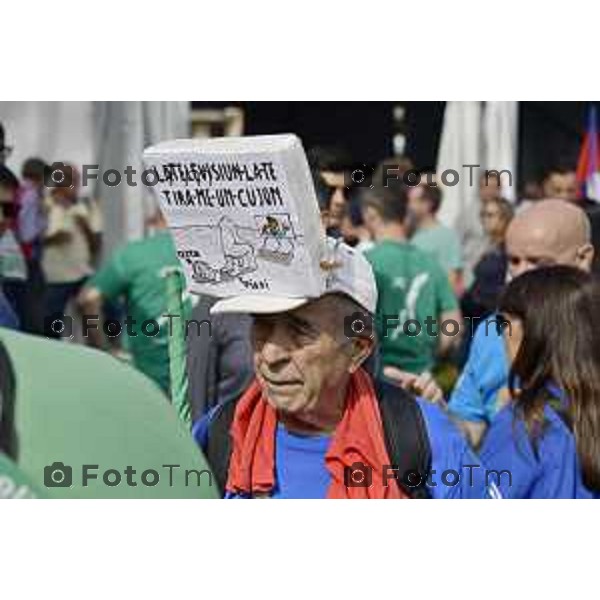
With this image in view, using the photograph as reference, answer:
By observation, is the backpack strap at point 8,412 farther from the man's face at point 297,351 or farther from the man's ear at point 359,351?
the man's ear at point 359,351

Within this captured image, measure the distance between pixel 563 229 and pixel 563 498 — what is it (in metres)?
1.68

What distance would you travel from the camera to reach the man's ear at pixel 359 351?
293 cm

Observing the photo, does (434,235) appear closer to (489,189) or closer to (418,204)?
(418,204)

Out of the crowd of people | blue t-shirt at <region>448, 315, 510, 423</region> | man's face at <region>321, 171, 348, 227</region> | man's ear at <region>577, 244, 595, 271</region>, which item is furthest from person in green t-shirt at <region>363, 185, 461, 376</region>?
blue t-shirt at <region>448, 315, 510, 423</region>

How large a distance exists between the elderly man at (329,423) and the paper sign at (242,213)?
5 cm

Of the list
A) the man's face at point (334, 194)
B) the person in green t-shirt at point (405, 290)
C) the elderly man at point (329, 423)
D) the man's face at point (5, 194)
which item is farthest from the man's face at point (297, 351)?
the person in green t-shirt at point (405, 290)

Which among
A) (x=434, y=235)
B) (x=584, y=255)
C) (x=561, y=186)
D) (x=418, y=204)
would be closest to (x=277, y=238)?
(x=584, y=255)

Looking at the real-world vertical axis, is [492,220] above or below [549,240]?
below

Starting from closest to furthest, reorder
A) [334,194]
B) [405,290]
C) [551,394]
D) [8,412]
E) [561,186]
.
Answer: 1. [8,412]
2. [551,394]
3. [334,194]
4. [405,290]
5. [561,186]

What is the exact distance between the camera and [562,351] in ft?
10.5

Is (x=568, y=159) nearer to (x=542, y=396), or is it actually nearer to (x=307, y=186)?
(x=542, y=396)

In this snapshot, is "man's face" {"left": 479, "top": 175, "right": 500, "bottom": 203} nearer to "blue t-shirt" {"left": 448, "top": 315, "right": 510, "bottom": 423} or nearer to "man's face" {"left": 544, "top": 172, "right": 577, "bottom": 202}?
"man's face" {"left": 544, "top": 172, "right": 577, "bottom": 202}

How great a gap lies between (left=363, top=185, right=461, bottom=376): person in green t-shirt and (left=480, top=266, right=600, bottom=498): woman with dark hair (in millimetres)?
1710

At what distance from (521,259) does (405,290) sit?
3.44 feet
